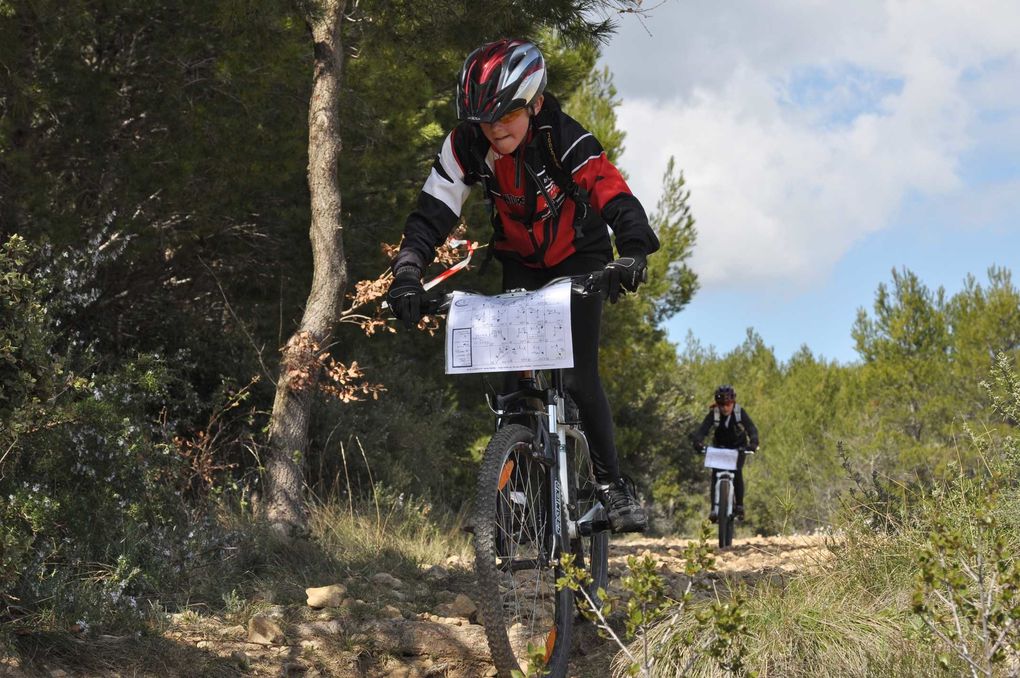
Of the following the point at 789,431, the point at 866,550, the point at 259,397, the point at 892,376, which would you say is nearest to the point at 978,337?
the point at 892,376

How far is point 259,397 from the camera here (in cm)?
919

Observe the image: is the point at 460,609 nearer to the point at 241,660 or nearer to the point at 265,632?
the point at 265,632

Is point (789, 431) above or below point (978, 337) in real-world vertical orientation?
below

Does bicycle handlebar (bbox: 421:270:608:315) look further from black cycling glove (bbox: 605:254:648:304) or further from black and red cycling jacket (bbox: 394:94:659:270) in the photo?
black and red cycling jacket (bbox: 394:94:659:270)

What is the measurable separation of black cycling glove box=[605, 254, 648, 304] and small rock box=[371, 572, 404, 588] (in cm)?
218

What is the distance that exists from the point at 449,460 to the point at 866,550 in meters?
7.85

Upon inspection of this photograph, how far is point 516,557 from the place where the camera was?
3.74 meters

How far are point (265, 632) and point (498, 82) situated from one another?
224 cm

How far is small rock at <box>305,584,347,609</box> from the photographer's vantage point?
15.7 ft

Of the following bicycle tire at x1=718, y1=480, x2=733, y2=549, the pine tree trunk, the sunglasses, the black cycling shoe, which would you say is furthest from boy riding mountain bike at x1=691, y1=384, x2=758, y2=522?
the sunglasses

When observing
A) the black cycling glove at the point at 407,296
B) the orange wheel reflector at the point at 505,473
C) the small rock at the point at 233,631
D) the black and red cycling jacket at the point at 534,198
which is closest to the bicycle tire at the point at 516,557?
the orange wheel reflector at the point at 505,473

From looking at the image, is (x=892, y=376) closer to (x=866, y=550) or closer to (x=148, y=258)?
(x=148, y=258)

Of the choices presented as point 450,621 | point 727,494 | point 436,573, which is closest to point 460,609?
point 450,621

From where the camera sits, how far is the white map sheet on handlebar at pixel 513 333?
3.73m
